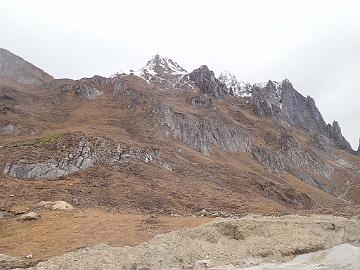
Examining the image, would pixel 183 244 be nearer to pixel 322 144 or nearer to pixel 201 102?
pixel 201 102

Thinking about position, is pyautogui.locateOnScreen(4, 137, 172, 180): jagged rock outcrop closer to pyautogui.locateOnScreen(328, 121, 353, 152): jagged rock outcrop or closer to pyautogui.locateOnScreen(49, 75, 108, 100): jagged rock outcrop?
pyautogui.locateOnScreen(49, 75, 108, 100): jagged rock outcrop

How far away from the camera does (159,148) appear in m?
70.8

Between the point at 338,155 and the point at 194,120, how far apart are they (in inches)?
2942

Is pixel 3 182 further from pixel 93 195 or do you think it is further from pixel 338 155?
pixel 338 155

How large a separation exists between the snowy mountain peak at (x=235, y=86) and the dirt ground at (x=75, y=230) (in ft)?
376

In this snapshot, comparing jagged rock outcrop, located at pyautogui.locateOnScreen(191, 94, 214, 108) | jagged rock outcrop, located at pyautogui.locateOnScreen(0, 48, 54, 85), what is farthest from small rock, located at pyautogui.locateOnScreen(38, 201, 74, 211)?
jagged rock outcrop, located at pyautogui.locateOnScreen(0, 48, 54, 85)

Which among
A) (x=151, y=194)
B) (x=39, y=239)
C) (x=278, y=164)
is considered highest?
(x=278, y=164)

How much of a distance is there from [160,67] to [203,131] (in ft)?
208

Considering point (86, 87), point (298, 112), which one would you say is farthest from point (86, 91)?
point (298, 112)

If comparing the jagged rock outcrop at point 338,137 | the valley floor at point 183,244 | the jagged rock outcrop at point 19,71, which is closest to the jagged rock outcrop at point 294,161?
the jagged rock outcrop at point 338,137

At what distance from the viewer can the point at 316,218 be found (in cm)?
3853

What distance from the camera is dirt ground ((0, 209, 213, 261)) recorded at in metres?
33.0

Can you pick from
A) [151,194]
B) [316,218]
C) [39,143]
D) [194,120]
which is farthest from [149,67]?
[316,218]

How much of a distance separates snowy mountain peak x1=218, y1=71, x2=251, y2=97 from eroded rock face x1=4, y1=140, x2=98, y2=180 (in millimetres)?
98025
